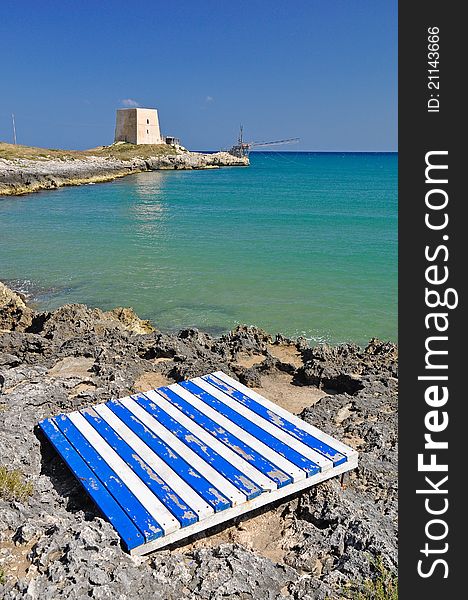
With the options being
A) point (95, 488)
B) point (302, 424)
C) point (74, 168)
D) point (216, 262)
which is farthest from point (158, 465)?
point (74, 168)

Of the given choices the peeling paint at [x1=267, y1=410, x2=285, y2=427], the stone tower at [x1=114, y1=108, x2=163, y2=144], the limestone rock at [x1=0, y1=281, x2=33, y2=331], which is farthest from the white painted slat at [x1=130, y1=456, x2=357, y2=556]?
the stone tower at [x1=114, y1=108, x2=163, y2=144]

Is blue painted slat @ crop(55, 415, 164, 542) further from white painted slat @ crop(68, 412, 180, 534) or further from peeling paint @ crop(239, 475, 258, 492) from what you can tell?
peeling paint @ crop(239, 475, 258, 492)

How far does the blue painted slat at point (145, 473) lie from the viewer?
421 centimetres

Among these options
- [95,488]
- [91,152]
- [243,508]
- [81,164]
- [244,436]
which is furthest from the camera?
[91,152]

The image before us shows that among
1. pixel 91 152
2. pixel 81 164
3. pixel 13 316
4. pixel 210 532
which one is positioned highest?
pixel 91 152

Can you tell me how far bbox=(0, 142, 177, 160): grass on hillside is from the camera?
59.3 m

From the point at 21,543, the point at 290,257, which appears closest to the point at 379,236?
the point at 290,257

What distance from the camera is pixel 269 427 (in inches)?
219

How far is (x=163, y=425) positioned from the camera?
18.4 feet

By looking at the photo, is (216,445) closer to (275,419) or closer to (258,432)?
(258,432)

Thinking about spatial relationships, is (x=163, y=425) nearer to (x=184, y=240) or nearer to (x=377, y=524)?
(x=377, y=524)

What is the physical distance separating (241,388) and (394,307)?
9.28m

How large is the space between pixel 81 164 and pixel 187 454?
59692 mm

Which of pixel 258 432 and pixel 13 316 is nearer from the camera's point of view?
pixel 258 432
